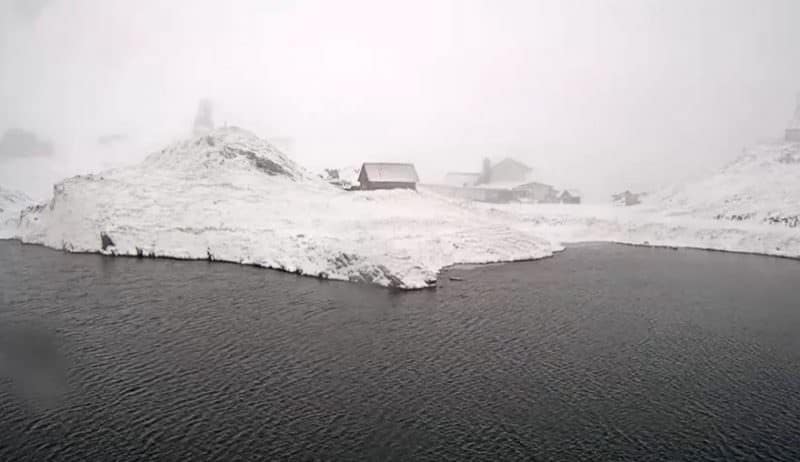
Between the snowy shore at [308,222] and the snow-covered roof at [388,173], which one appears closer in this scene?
the snowy shore at [308,222]

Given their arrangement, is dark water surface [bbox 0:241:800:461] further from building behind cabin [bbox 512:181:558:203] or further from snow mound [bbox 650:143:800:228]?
building behind cabin [bbox 512:181:558:203]

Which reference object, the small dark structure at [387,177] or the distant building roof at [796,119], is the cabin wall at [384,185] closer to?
the small dark structure at [387,177]

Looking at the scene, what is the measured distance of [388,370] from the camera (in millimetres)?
26047

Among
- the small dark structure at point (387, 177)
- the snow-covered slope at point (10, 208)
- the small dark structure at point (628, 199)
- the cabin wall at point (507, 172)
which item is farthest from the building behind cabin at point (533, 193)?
the snow-covered slope at point (10, 208)

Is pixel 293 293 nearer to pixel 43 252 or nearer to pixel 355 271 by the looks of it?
pixel 355 271

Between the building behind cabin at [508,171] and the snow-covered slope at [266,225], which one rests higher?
the building behind cabin at [508,171]

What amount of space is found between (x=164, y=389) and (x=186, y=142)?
→ 73.8m

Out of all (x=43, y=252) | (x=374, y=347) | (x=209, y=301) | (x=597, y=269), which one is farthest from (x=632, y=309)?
(x=43, y=252)

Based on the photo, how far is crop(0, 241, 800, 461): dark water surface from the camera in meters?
19.2

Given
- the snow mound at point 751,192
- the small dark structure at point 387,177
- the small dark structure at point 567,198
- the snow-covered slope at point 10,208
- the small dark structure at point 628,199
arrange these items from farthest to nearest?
the small dark structure at point 567,198, the small dark structure at point 628,199, the small dark structure at point 387,177, the snow mound at point 751,192, the snow-covered slope at point 10,208

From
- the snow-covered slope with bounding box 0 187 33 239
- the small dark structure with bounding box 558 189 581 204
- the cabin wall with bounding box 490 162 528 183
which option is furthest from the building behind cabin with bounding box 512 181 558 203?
the snow-covered slope with bounding box 0 187 33 239

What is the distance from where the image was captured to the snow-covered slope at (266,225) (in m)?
50.0

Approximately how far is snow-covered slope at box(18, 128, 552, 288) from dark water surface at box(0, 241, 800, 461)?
5.11m

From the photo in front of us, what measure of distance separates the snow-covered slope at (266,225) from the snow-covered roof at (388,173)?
15.0 m
